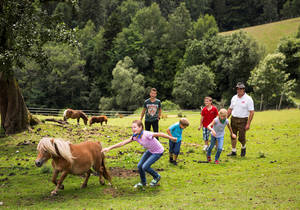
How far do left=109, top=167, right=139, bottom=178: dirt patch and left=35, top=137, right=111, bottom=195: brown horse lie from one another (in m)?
1.47

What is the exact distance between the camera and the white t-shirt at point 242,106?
12.7 m

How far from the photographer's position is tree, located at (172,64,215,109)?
68188 millimetres

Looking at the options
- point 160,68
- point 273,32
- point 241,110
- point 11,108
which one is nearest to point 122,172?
point 241,110

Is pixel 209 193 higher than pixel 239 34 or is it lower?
lower

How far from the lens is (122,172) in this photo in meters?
10.4

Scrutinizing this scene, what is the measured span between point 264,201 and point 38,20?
1333 cm

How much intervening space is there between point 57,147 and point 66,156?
1.13 ft

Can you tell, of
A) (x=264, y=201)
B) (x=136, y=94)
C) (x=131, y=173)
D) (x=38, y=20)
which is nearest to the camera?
(x=264, y=201)

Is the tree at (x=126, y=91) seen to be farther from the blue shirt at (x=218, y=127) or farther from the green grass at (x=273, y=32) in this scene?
the blue shirt at (x=218, y=127)

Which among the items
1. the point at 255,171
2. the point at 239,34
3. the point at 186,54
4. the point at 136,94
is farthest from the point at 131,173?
the point at 186,54

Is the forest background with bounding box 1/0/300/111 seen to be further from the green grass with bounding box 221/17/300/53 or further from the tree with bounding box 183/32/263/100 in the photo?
the green grass with bounding box 221/17/300/53

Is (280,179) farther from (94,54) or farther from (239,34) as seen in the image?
(94,54)

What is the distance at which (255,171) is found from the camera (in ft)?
35.2

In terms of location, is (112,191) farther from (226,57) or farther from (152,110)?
(226,57)
